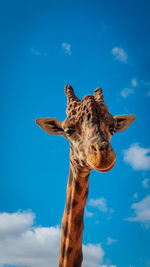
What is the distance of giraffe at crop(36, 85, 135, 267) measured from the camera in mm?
3911

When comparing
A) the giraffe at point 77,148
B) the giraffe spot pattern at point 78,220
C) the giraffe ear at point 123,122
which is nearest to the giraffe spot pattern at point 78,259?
the giraffe at point 77,148

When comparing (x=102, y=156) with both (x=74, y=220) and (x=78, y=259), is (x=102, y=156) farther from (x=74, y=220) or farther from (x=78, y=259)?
(x=78, y=259)

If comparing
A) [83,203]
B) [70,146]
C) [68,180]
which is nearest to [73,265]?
[83,203]

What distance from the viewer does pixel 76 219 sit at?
14.5 ft

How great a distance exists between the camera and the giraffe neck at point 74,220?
4.33m

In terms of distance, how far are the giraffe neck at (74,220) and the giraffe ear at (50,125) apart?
894mm

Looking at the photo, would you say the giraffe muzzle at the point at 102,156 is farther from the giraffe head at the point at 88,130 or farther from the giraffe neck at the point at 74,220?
the giraffe neck at the point at 74,220

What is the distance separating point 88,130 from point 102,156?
2.27 ft

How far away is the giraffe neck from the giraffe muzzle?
3.46 ft

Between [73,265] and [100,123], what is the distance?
2704mm

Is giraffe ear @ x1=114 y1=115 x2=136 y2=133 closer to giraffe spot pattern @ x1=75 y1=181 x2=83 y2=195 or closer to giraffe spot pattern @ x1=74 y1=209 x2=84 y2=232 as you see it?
giraffe spot pattern @ x1=75 y1=181 x2=83 y2=195

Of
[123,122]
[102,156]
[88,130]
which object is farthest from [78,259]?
[123,122]

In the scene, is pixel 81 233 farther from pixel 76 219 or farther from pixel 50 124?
pixel 50 124

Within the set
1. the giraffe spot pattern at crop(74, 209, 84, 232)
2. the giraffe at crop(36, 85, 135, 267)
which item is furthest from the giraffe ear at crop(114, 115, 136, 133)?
the giraffe spot pattern at crop(74, 209, 84, 232)
